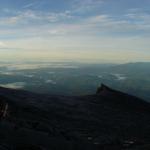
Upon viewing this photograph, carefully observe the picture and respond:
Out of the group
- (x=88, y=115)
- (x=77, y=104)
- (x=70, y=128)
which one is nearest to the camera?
(x=70, y=128)

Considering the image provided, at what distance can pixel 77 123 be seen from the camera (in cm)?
4906

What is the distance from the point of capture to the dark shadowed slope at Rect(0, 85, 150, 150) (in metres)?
32.1

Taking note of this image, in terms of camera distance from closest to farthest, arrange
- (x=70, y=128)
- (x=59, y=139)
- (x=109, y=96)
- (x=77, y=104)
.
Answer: (x=59, y=139) < (x=70, y=128) < (x=77, y=104) < (x=109, y=96)

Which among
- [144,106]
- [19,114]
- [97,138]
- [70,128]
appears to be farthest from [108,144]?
[144,106]

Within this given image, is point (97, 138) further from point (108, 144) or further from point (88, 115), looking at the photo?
point (88, 115)

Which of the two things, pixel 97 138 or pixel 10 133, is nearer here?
pixel 10 133

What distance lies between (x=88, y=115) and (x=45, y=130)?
19.6m

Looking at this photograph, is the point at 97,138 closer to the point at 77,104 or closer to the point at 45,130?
the point at 45,130

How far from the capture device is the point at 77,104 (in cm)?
6588

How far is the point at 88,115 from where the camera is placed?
56438 mm

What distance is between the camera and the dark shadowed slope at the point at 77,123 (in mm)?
32125

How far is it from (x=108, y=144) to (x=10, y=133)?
14.3 metres

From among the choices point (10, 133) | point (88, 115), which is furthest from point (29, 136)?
point (88, 115)

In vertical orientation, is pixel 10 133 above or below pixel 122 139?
above
